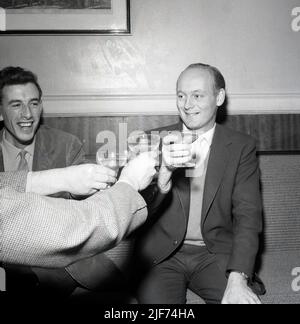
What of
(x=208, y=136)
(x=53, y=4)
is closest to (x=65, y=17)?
(x=53, y=4)

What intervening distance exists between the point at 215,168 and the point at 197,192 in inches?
4.9

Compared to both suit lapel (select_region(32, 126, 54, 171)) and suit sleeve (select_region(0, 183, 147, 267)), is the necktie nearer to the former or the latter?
suit lapel (select_region(32, 126, 54, 171))

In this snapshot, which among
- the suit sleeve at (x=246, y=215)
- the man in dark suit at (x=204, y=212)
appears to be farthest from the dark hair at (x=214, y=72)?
the suit sleeve at (x=246, y=215)

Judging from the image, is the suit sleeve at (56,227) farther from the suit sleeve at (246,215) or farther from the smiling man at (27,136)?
the smiling man at (27,136)

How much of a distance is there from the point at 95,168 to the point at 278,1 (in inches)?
58.0

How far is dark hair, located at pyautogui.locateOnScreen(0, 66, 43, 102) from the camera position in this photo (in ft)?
5.70

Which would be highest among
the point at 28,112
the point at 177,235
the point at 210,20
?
the point at 210,20

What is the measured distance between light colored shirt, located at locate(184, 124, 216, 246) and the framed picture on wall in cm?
78

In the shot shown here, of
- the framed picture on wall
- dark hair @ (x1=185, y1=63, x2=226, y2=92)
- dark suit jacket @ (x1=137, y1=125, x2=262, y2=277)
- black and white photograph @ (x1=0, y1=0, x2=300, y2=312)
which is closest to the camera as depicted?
black and white photograph @ (x1=0, y1=0, x2=300, y2=312)

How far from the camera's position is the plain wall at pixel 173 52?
1.91 meters

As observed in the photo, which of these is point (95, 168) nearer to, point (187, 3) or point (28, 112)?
point (28, 112)

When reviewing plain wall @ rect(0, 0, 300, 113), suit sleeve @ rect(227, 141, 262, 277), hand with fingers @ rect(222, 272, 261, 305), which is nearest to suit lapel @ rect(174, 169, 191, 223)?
suit sleeve @ rect(227, 141, 262, 277)

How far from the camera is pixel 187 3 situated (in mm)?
1923

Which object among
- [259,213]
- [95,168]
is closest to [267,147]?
[259,213]
